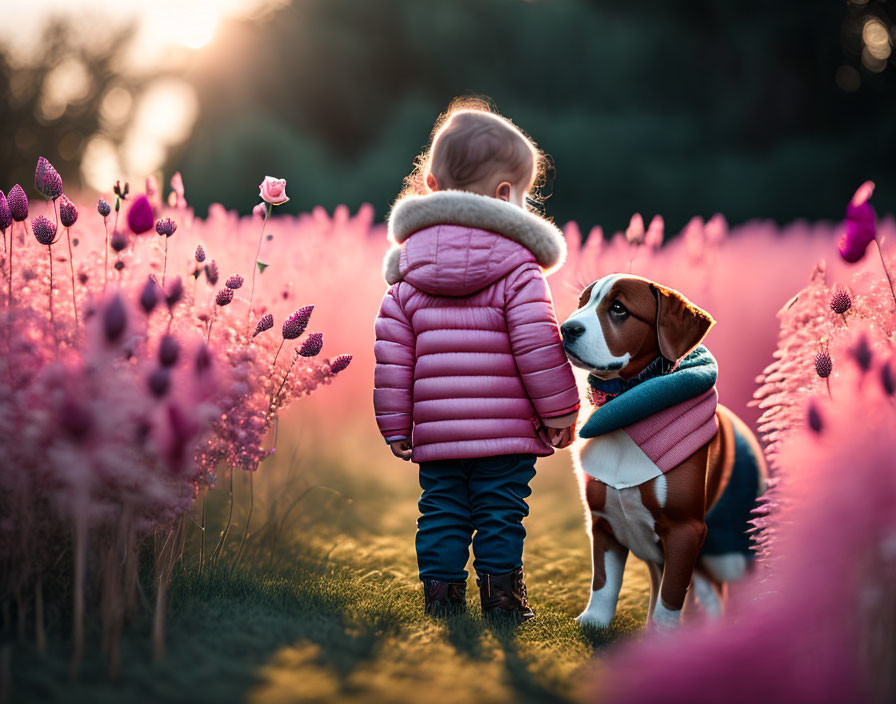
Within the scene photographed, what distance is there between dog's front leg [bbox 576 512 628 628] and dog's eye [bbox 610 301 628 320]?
2.36ft

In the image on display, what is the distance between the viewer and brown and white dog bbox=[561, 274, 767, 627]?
2.62m

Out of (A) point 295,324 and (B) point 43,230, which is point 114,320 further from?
(A) point 295,324

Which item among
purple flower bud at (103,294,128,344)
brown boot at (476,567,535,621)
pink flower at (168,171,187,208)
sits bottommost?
brown boot at (476,567,535,621)

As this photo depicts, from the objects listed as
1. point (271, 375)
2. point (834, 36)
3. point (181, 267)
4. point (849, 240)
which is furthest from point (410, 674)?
point (834, 36)

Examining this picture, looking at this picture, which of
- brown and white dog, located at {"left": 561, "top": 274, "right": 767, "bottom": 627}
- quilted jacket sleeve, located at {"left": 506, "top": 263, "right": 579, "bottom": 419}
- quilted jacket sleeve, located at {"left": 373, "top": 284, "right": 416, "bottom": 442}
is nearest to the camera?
brown and white dog, located at {"left": 561, "top": 274, "right": 767, "bottom": 627}

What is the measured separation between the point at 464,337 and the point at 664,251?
3298 millimetres

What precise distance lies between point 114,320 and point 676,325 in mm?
1803

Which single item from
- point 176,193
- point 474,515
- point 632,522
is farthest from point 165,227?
point 632,522

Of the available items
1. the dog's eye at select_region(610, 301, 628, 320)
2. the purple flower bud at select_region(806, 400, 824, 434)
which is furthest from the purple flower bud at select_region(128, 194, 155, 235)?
the purple flower bud at select_region(806, 400, 824, 434)

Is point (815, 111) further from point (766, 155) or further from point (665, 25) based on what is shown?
point (665, 25)

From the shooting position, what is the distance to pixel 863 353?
1884 mm

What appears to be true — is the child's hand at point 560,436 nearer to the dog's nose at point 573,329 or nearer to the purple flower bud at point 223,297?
the dog's nose at point 573,329

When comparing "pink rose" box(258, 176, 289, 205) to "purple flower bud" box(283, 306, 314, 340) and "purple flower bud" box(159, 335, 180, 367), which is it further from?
"purple flower bud" box(159, 335, 180, 367)

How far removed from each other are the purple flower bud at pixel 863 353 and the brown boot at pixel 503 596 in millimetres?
1436
